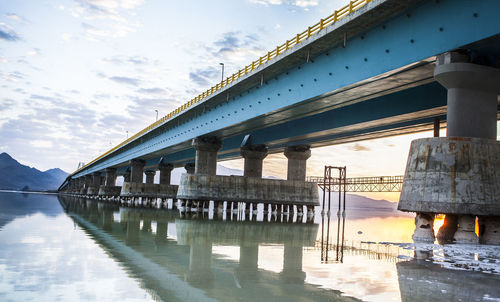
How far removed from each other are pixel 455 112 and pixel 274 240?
9.26m

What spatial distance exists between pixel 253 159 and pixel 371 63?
88.4ft

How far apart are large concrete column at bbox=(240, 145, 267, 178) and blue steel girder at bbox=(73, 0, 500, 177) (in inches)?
242

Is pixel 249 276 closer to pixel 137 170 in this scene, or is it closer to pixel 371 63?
pixel 371 63

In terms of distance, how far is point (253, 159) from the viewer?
47406mm

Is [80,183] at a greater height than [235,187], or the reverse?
[235,187]

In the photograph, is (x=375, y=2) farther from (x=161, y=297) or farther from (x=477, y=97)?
(x=161, y=297)

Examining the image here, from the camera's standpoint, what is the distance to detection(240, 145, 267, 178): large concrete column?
4697 centimetres

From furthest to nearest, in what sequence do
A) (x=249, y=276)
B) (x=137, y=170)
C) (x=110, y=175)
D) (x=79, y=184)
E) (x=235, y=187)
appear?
(x=79, y=184), (x=110, y=175), (x=137, y=170), (x=235, y=187), (x=249, y=276)

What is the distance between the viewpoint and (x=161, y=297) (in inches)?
324

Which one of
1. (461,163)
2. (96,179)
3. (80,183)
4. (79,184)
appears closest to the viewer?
(461,163)

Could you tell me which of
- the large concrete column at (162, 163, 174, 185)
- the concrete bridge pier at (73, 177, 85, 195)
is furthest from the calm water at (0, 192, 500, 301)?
the concrete bridge pier at (73, 177, 85, 195)

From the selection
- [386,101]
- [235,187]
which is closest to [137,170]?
[235,187]

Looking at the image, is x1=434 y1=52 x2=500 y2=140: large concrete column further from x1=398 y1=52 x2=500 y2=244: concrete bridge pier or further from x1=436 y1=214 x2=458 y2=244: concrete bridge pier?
x1=436 y1=214 x2=458 y2=244: concrete bridge pier

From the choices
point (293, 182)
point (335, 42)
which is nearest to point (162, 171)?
point (293, 182)
